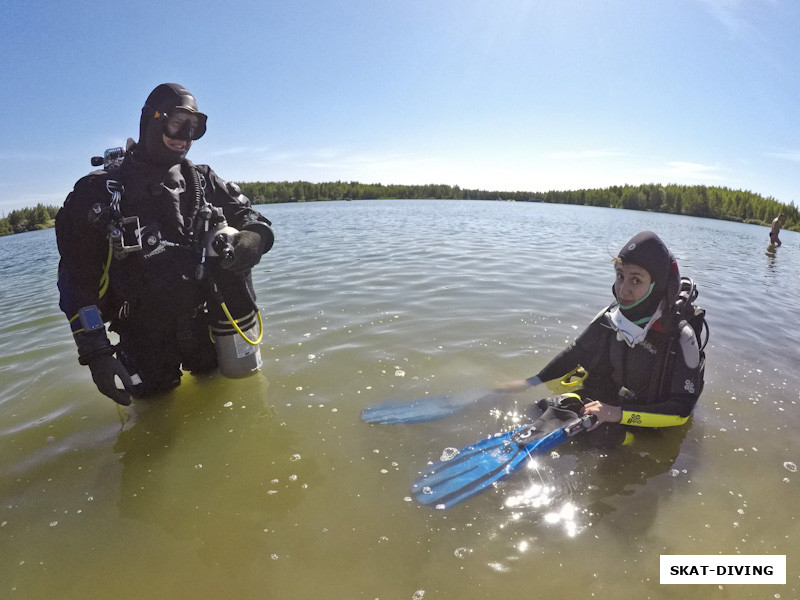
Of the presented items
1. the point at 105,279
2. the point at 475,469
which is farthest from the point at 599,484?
the point at 105,279

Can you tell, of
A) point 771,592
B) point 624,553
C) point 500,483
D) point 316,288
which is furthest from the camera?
point 316,288

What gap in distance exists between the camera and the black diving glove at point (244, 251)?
9.93 ft

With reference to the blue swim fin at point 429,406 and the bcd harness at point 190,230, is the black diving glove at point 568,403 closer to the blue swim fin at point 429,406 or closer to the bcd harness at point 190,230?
the blue swim fin at point 429,406

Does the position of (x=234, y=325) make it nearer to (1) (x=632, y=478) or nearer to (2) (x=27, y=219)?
(1) (x=632, y=478)

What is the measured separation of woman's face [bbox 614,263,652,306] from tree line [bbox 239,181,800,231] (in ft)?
113

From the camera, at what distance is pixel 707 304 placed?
696cm

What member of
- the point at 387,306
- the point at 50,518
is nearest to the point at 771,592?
the point at 50,518

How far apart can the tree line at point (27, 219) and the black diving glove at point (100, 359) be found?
36634 millimetres

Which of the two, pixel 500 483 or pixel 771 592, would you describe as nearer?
pixel 771 592

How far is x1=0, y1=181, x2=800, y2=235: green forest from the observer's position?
31406 mm

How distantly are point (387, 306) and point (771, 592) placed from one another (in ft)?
16.7

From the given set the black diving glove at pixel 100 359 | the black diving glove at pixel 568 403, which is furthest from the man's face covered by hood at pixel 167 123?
the black diving glove at pixel 568 403

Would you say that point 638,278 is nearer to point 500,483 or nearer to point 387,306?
point 500,483

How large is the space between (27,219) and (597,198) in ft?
209
